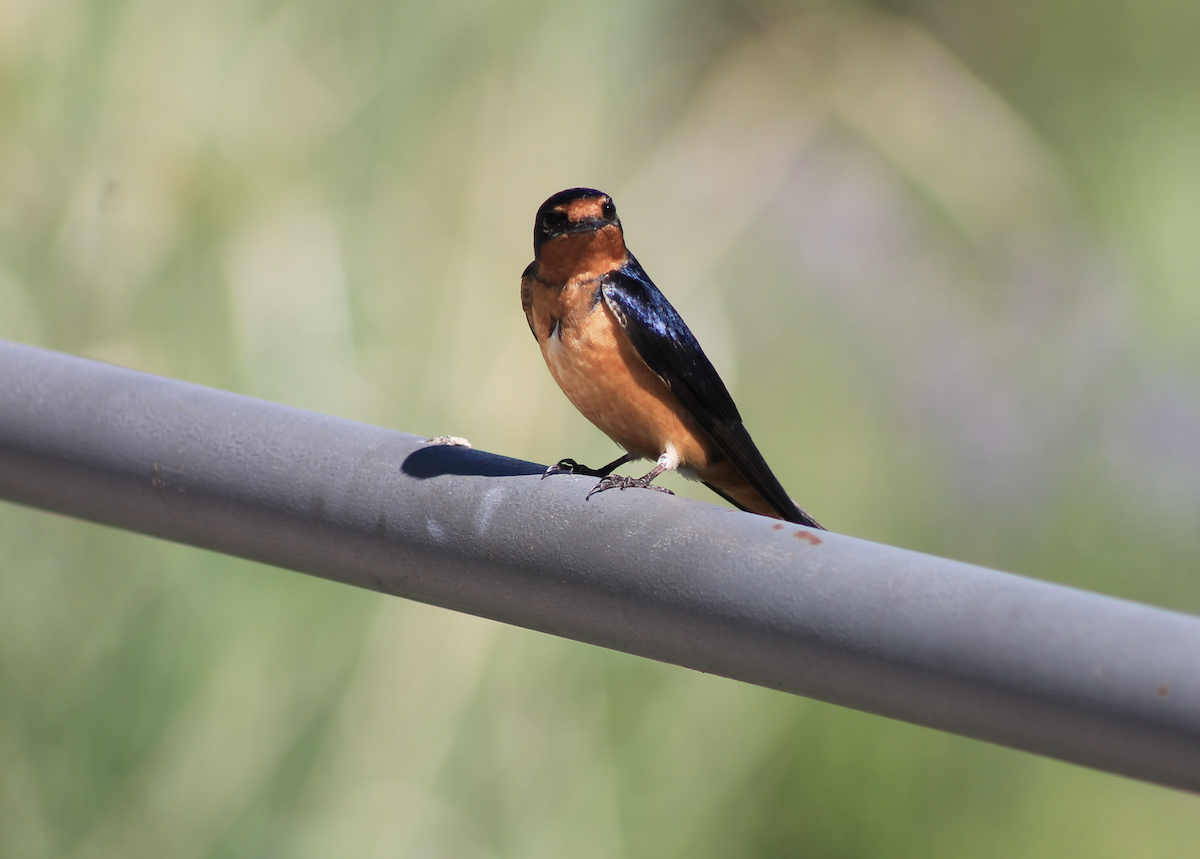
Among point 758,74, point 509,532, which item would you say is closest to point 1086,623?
point 509,532

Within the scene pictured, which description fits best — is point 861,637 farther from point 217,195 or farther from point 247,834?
point 217,195

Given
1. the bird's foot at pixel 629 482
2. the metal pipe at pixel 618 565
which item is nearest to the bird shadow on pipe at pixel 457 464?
the metal pipe at pixel 618 565

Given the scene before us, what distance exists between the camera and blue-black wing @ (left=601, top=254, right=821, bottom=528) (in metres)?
1.42

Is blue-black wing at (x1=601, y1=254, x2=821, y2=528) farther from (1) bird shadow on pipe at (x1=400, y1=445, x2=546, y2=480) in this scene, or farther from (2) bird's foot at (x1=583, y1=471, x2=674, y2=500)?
(1) bird shadow on pipe at (x1=400, y1=445, x2=546, y2=480)

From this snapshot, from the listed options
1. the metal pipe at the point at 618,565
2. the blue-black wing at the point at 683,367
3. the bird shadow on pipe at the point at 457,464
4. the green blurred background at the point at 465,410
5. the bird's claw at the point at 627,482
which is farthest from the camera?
the green blurred background at the point at 465,410

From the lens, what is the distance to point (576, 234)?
144cm

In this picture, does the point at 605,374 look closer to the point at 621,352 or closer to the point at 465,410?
the point at 621,352

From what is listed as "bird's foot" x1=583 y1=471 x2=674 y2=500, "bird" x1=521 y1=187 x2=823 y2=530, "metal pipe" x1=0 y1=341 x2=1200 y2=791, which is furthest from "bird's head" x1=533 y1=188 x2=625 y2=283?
"metal pipe" x1=0 y1=341 x2=1200 y2=791

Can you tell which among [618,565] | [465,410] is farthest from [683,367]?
[465,410]

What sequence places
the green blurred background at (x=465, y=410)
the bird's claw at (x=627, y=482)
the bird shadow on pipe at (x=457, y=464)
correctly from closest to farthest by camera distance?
the bird shadow on pipe at (x=457, y=464), the bird's claw at (x=627, y=482), the green blurred background at (x=465, y=410)

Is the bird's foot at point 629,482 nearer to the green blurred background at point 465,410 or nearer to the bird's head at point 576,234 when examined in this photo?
the bird's head at point 576,234

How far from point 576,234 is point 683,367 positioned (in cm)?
21

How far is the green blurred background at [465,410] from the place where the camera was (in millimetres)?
2039

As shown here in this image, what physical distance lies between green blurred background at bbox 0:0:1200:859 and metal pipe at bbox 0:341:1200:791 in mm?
1222
